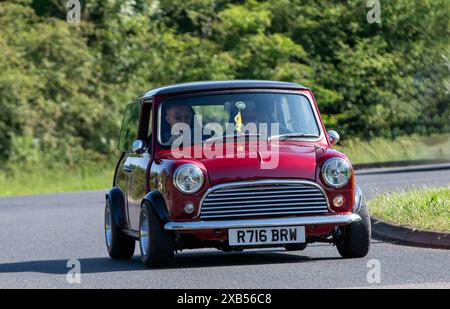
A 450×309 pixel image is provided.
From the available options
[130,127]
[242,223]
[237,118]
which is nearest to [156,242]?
[242,223]

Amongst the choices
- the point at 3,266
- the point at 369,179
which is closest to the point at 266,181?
the point at 3,266

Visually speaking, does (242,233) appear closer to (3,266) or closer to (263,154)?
(263,154)

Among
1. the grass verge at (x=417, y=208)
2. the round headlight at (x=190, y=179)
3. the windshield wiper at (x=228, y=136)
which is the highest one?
the windshield wiper at (x=228, y=136)

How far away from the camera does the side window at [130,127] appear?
1389cm

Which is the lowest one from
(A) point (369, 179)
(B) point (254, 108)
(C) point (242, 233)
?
(A) point (369, 179)

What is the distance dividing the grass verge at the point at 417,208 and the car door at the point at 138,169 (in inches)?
125

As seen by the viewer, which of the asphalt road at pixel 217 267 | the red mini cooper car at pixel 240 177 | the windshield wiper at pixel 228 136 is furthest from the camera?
the windshield wiper at pixel 228 136

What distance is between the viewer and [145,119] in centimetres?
1365

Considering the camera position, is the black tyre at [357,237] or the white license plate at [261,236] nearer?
the white license plate at [261,236]

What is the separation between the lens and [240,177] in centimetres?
1188

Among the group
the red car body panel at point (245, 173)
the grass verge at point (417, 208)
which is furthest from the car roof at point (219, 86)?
the grass verge at point (417, 208)

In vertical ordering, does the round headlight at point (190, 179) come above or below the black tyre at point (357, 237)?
above

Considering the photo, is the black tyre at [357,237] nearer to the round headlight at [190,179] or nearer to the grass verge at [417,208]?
the round headlight at [190,179]

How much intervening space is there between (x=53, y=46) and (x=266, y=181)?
3052 centimetres
